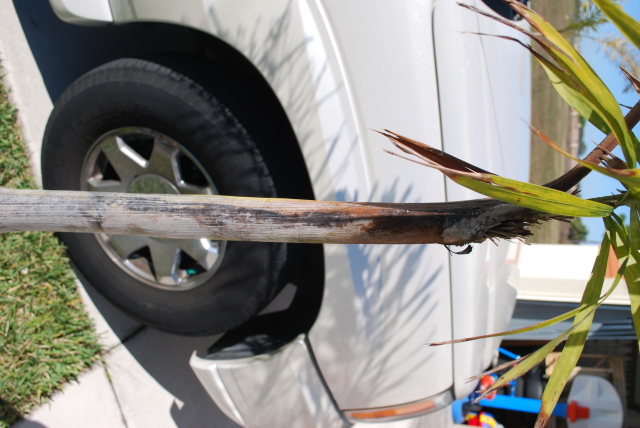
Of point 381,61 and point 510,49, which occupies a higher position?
point 510,49

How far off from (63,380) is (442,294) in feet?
6.43

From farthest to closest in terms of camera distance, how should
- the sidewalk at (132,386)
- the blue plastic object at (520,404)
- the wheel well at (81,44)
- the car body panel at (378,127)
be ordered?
the blue plastic object at (520,404)
the sidewalk at (132,386)
the wheel well at (81,44)
the car body panel at (378,127)

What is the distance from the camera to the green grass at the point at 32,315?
2.61m

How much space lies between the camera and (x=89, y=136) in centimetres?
228

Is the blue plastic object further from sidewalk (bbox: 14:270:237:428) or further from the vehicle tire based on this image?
the vehicle tire

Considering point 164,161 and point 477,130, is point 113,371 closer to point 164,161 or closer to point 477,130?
point 164,161

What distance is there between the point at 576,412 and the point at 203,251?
3137 millimetres

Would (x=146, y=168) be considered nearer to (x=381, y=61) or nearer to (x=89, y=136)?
(x=89, y=136)

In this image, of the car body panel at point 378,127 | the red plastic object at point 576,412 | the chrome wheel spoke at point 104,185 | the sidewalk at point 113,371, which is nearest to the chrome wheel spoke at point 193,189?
the chrome wheel spoke at point 104,185

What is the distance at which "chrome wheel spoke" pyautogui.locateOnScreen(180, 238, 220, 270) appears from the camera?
2248mm

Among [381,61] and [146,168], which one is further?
[146,168]

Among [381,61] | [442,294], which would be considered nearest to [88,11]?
[381,61]

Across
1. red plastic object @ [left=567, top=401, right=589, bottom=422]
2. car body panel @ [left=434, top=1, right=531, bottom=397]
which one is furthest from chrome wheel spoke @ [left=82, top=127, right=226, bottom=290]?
red plastic object @ [left=567, top=401, right=589, bottom=422]

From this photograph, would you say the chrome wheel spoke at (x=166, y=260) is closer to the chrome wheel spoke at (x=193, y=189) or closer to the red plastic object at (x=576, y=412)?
the chrome wheel spoke at (x=193, y=189)
